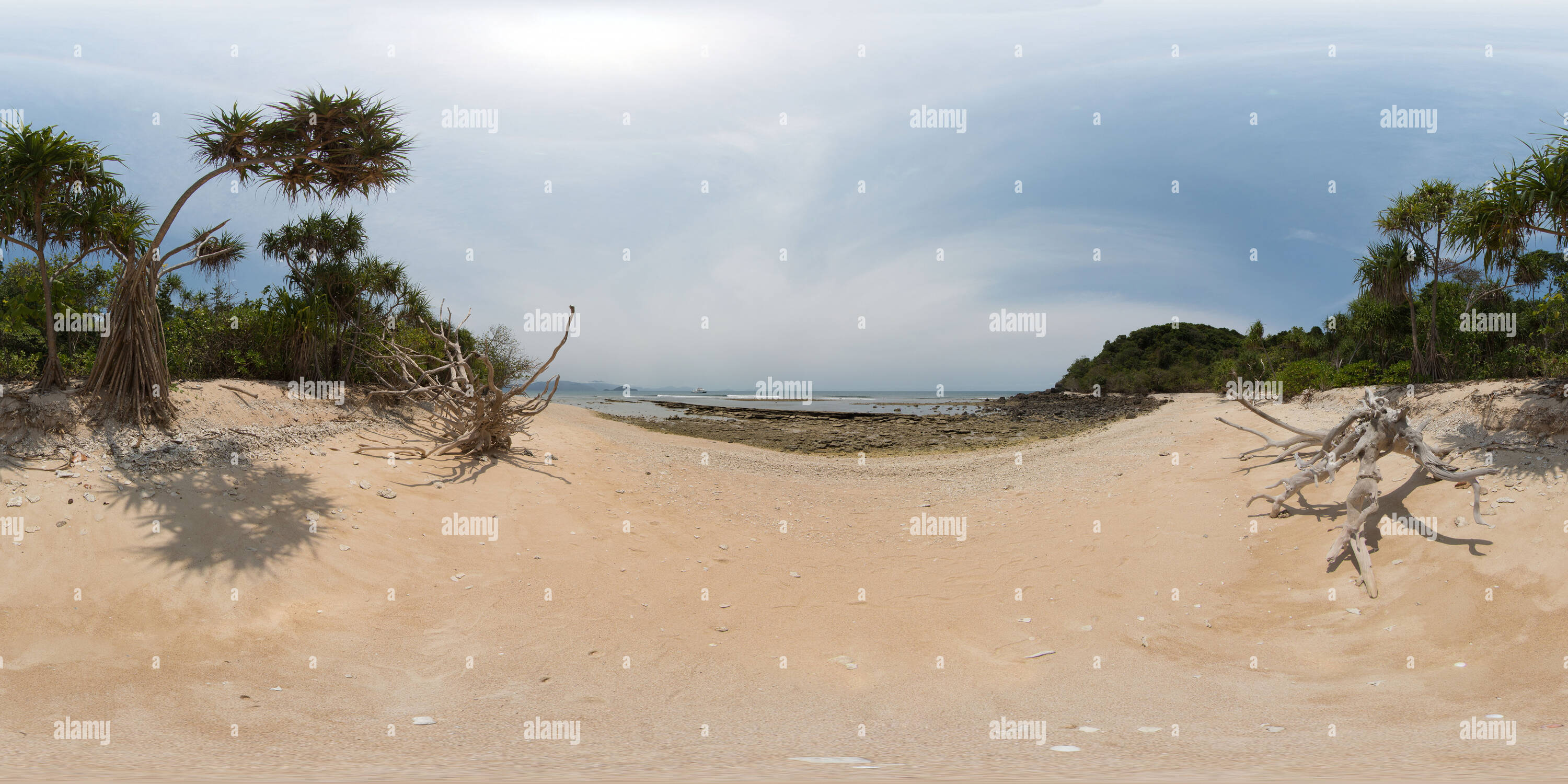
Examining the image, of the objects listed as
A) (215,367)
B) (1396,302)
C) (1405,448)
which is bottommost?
(1405,448)

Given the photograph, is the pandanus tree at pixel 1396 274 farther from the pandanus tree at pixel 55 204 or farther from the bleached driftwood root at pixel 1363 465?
the pandanus tree at pixel 55 204

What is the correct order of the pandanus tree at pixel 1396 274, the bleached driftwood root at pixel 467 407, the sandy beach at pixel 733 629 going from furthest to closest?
1. the pandanus tree at pixel 1396 274
2. the bleached driftwood root at pixel 467 407
3. the sandy beach at pixel 733 629

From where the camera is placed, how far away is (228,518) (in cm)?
755

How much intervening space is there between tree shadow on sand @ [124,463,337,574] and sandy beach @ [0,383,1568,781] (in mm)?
43

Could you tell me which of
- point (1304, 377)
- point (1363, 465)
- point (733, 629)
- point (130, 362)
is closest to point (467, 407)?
point (130, 362)

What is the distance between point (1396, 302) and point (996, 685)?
2441 cm

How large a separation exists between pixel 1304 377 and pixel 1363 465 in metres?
22.6

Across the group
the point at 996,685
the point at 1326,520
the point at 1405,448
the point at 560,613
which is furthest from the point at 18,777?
the point at 1405,448

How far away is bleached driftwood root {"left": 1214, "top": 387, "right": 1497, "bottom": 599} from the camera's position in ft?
23.9

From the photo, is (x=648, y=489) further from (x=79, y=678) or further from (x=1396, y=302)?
(x=1396, y=302)

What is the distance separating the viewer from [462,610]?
6.96m

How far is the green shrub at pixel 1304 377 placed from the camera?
24.5 m

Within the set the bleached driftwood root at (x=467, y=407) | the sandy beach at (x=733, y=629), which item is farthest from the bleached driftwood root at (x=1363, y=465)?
the bleached driftwood root at (x=467, y=407)

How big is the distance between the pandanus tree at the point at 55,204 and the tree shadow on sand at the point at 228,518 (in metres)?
3.06
